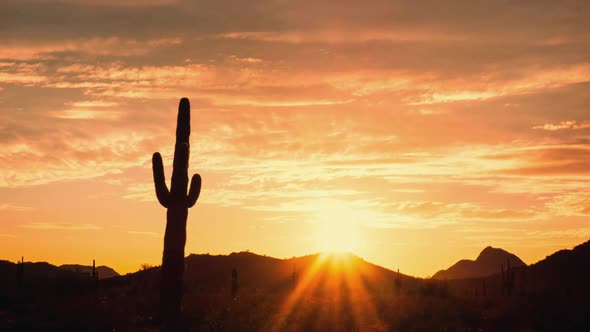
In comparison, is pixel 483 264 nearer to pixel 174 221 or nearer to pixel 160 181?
pixel 174 221

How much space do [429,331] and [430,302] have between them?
8538 millimetres

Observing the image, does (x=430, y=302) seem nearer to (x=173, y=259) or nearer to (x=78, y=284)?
(x=173, y=259)

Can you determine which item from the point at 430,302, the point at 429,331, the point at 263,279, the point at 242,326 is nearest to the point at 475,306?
the point at 430,302

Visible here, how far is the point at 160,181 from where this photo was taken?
76.0ft

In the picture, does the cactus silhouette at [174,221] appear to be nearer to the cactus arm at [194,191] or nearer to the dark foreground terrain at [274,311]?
the cactus arm at [194,191]

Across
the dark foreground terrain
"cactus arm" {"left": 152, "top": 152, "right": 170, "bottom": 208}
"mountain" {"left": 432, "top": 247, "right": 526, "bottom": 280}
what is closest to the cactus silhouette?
"cactus arm" {"left": 152, "top": 152, "right": 170, "bottom": 208}

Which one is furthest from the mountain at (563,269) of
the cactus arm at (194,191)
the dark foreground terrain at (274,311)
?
the cactus arm at (194,191)

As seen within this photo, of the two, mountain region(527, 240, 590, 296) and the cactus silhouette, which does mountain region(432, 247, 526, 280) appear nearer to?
mountain region(527, 240, 590, 296)

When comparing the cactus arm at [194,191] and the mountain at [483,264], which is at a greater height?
the mountain at [483,264]

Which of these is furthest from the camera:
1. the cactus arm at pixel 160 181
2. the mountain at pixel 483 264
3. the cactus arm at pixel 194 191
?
the mountain at pixel 483 264

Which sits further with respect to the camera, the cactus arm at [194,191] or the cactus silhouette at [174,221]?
the cactus arm at [194,191]

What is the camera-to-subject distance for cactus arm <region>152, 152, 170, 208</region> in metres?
23.2

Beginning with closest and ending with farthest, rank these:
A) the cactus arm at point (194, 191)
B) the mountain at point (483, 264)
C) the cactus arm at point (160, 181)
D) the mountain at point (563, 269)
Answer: the cactus arm at point (160, 181) → the cactus arm at point (194, 191) → the mountain at point (563, 269) → the mountain at point (483, 264)

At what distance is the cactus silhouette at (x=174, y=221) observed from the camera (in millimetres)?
22625
